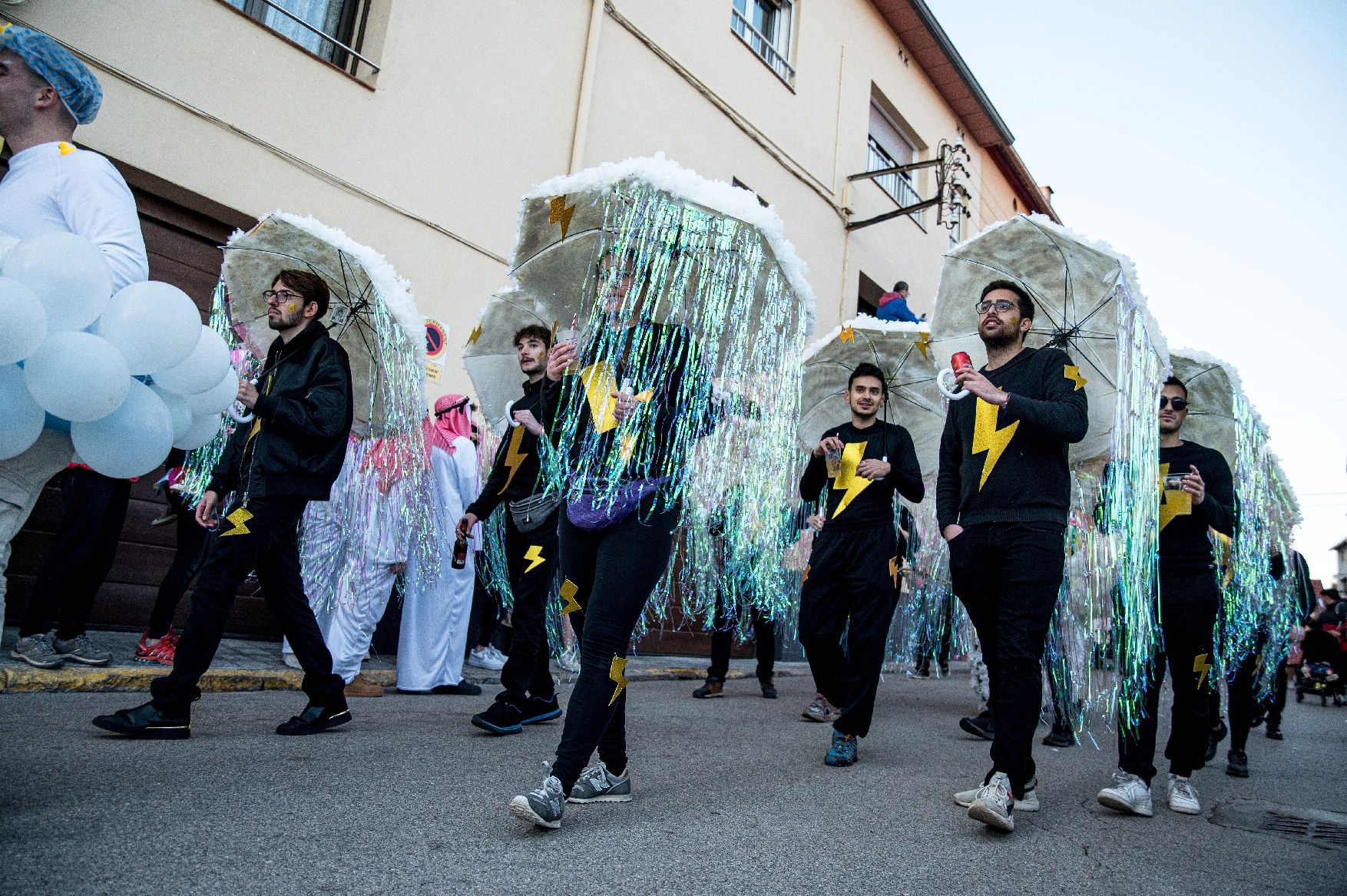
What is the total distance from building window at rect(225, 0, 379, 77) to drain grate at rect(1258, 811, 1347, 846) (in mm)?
7079

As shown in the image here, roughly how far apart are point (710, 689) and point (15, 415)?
4.92 metres

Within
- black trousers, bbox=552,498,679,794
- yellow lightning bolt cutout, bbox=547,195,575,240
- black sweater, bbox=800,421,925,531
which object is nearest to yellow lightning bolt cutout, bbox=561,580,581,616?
black trousers, bbox=552,498,679,794

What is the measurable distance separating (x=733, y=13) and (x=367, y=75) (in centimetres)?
553

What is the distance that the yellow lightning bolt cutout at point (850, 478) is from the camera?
14.6ft

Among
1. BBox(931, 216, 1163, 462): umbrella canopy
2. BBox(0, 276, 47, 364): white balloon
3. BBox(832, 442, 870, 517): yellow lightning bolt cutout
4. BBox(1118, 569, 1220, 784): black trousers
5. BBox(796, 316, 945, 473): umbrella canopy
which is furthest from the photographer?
BBox(796, 316, 945, 473): umbrella canopy

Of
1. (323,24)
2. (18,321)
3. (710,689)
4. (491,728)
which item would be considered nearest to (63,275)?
(18,321)

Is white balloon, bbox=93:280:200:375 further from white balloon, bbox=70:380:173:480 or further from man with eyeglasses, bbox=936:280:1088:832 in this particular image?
man with eyeglasses, bbox=936:280:1088:832

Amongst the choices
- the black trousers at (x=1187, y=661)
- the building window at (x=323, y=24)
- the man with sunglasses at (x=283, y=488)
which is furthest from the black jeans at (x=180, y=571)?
the black trousers at (x=1187, y=661)

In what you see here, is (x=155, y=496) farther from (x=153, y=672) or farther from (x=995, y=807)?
(x=995, y=807)

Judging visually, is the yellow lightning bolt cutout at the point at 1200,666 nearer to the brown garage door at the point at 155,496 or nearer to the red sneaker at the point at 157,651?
the red sneaker at the point at 157,651

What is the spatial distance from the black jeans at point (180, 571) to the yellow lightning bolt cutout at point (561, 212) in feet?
9.37

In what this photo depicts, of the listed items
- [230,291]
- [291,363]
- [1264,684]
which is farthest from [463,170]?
[1264,684]

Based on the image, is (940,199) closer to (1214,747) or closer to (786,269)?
(1214,747)

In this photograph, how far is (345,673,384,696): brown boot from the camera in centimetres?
518
